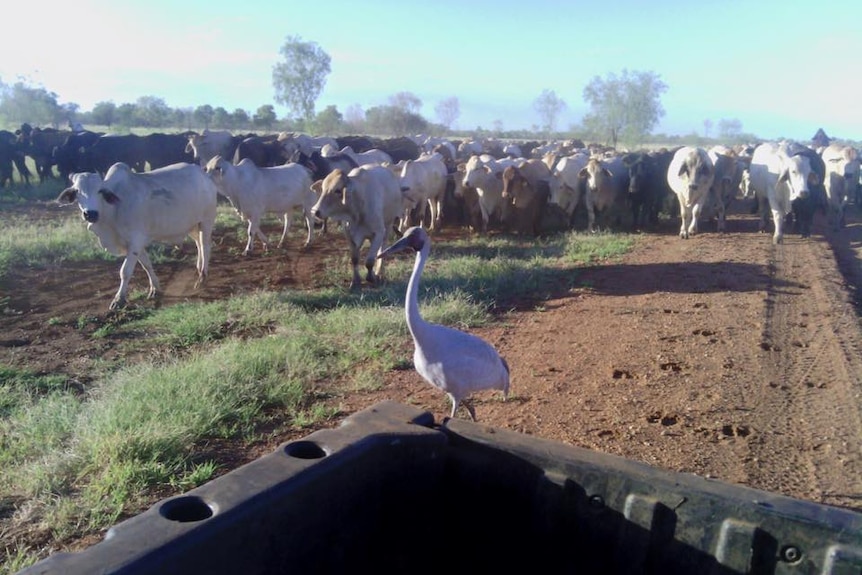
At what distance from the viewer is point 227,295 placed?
36.4 feet

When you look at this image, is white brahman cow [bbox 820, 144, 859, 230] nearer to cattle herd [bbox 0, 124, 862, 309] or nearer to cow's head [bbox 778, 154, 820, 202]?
cattle herd [bbox 0, 124, 862, 309]

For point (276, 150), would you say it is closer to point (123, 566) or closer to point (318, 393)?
point (318, 393)

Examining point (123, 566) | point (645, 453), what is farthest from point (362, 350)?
point (123, 566)

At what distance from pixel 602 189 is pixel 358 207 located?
8.32 metres

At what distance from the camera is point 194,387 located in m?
6.05

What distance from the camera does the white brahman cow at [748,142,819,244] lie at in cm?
1489

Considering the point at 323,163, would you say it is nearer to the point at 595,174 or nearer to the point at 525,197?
the point at 525,197

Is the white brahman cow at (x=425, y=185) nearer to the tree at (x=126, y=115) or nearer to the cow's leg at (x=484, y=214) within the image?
the cow's leg at (x=484, y=214)

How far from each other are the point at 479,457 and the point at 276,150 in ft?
73.0

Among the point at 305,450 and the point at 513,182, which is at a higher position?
the point at 513,182

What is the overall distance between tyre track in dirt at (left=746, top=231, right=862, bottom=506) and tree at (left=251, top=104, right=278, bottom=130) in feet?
219

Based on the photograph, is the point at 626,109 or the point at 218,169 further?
the point at 626,109

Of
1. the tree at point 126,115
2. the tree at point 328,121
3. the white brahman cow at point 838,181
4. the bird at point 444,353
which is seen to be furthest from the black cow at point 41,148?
the tree at point 126,115

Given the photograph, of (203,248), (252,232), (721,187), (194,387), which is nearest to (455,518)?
(194,387)
